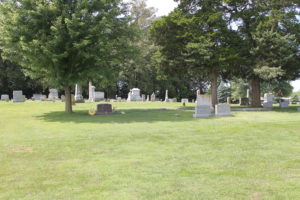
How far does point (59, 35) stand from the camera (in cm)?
1703

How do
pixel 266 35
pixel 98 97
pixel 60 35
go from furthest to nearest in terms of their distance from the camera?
pixel 98 97, pixel 266 35, pixel 60 35

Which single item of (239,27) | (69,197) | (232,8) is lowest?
(69,197)

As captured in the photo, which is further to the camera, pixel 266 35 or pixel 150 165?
pixel 266 35

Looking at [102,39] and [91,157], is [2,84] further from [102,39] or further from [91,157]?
[91,157]

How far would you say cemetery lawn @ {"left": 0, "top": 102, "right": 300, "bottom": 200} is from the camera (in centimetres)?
496

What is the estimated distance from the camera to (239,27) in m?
A: 26.6

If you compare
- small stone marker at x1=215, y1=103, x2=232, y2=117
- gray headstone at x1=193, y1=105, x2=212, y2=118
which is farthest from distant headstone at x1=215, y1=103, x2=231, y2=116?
gray headstone at x1=193, y1=105, x2=212, y2=118

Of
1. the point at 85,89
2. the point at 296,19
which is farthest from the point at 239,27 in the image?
the point at 85,89

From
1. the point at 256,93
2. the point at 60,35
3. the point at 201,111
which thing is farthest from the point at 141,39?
the point at 256,93

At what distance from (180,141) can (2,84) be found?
1900 inches

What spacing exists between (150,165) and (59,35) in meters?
13.0

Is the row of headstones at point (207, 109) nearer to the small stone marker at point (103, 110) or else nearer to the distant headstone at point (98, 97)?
the small stone marker at point (103, 110)

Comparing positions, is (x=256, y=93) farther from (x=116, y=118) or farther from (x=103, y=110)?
(x=116, y=118)

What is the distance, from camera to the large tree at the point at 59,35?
17.1 meters
